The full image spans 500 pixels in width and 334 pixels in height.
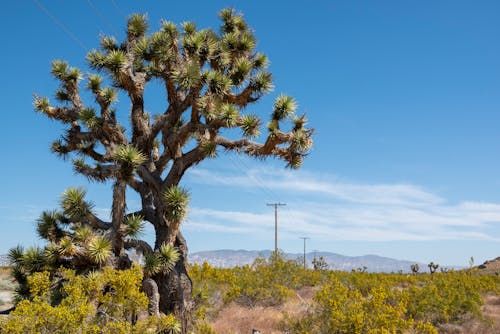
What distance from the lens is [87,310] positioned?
23.4 feet

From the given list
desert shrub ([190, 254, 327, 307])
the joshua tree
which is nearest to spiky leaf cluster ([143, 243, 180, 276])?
the joshua tree

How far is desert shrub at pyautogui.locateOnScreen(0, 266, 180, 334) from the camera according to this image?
22.6 feet

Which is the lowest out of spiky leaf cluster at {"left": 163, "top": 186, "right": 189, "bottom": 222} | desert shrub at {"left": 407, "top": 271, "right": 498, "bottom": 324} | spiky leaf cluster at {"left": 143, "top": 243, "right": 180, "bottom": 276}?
desert shrub at {"left": 407, "top": 271, "right": 498, "bottom": 324}

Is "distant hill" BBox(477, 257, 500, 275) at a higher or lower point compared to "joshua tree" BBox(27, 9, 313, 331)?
lower

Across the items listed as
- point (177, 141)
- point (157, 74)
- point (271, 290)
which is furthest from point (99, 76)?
point (271, 290)

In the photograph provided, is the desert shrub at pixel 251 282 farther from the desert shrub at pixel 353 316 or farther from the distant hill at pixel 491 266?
the distant hill at pixel 491 266

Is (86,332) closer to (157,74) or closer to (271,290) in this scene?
(157,74)

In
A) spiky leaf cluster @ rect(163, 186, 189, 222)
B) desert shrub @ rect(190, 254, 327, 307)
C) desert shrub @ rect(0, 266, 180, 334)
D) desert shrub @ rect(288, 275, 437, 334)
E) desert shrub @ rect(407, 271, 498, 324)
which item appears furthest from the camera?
desert shrub @ rect(190, 254, 327, 307)

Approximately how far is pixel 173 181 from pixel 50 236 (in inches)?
128

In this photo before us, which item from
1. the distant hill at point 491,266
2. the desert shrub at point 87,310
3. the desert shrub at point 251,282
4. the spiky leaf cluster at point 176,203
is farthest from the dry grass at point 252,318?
the distant hill at point 491,266

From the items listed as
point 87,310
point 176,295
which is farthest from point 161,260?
point 87,310

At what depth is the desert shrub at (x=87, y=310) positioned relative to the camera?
689cm

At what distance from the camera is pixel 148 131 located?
1231cm

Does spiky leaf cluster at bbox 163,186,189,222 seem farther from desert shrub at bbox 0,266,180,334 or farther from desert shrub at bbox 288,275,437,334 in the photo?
desert shrub at bbox 288,275,437,334
